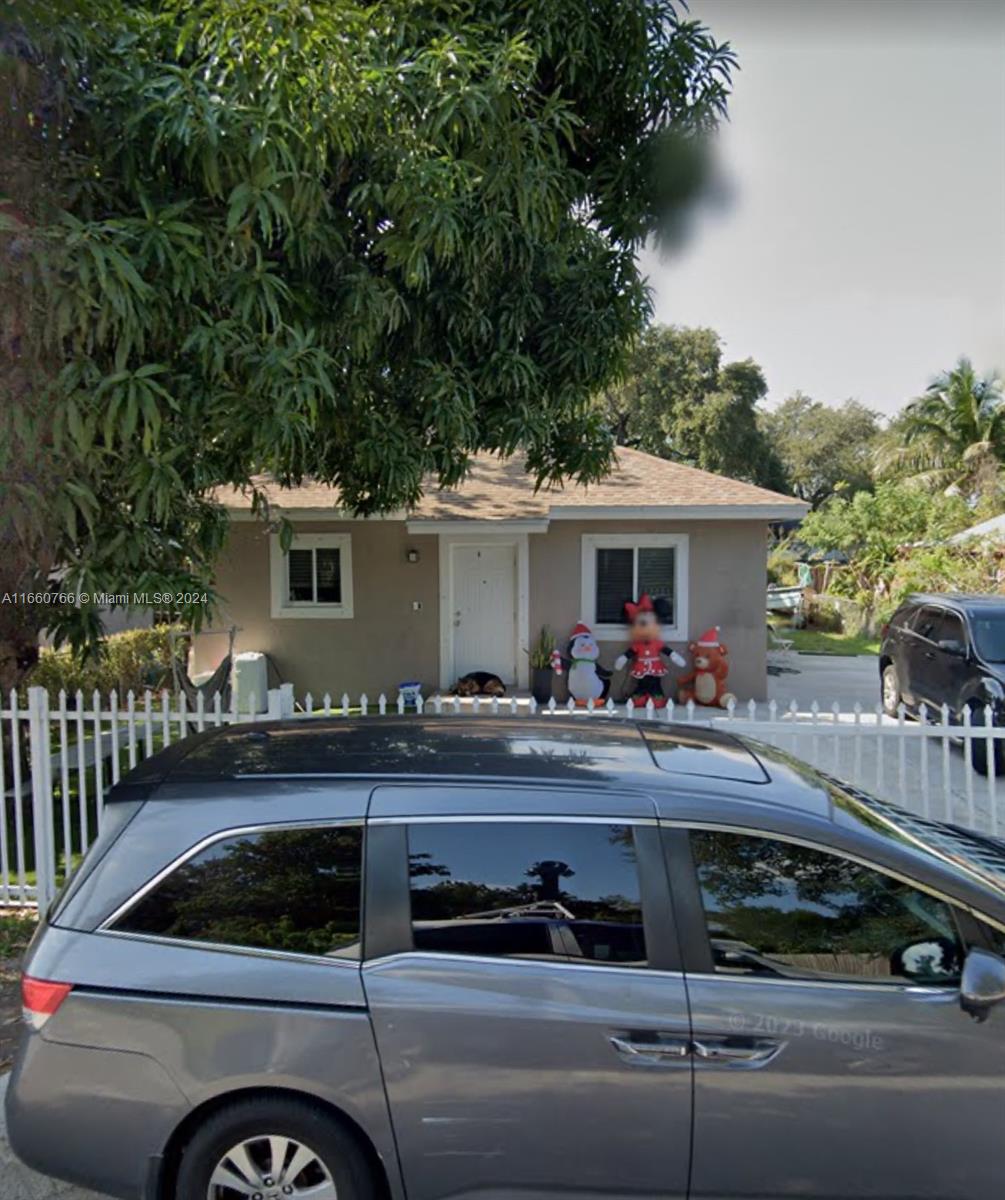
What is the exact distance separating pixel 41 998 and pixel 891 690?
1036cm

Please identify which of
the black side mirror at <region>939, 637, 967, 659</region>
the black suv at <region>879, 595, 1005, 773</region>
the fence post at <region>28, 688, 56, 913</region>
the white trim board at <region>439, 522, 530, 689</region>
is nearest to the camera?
the fence post at <region>28, 688, 56, 913</region>

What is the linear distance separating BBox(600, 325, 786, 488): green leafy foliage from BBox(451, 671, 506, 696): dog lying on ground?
688 inches

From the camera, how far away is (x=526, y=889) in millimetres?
2363

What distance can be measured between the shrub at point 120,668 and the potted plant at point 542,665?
4.70m

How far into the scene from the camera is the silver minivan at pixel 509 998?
7.17 ft

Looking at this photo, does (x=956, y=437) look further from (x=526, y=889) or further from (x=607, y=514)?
(x=526, y=889)

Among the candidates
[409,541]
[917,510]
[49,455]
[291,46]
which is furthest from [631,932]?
[917,510]

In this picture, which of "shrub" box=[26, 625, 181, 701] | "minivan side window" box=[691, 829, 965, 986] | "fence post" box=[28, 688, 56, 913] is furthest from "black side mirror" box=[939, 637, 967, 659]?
"shrub" box=[26, 625, 181, 701]

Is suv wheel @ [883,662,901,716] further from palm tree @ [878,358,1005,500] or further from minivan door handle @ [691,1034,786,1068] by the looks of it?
palm tree @ [878,358,1005,500]

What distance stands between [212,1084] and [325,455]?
5.08m

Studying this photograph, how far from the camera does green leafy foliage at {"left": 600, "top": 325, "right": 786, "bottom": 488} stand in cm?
2702

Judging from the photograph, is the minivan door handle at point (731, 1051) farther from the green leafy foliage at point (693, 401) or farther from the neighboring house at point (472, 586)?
the green leafy foliage at point (693, 401)

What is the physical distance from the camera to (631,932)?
2305 millimetres

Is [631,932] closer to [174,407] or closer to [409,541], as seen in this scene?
[174,407]
